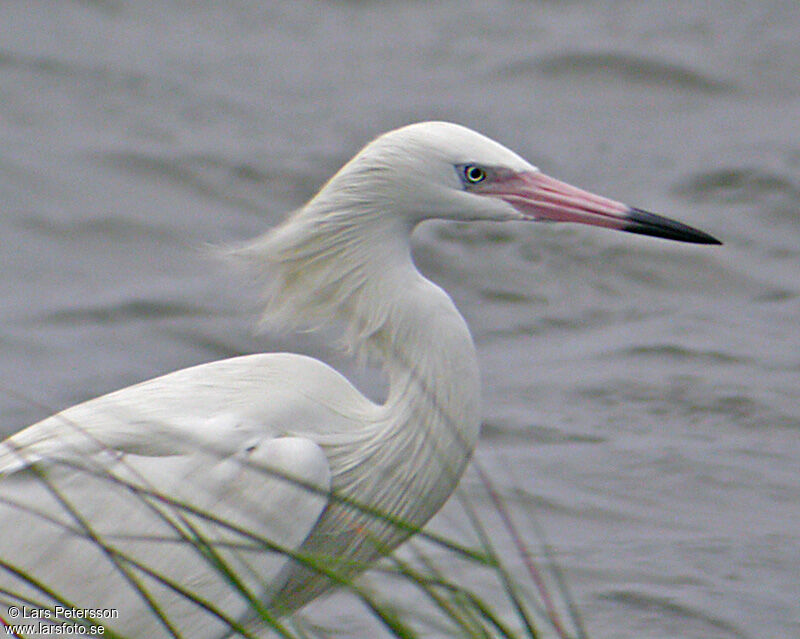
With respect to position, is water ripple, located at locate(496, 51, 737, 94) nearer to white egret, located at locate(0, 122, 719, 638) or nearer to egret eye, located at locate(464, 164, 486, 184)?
white egret, located at locate(0, 122, 719, 638)

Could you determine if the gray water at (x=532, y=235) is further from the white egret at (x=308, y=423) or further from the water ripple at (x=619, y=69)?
the white egret at (x=308, y=423)

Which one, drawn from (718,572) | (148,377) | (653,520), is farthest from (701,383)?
(148,377)

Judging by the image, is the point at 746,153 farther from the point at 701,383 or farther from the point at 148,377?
the point at 148,377

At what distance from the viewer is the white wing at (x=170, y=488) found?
3.33m

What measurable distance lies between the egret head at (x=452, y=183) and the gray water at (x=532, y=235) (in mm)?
1468

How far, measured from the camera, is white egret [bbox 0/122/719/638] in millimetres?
3371

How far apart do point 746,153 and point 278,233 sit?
243 inches

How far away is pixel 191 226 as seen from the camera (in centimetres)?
855

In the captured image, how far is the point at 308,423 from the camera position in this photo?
356 cm

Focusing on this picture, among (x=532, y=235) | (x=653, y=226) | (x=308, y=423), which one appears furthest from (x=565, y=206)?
(x=532, y=235)

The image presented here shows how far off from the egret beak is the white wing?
710mm

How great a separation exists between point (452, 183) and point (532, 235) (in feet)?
16.6

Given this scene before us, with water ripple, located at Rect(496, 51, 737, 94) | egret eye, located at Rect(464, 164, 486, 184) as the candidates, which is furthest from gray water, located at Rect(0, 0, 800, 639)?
egret eye, located at Rect(464, 164, 486, 184)

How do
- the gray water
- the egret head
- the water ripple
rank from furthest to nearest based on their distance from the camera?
the water ripple < the gray water < the egret head
